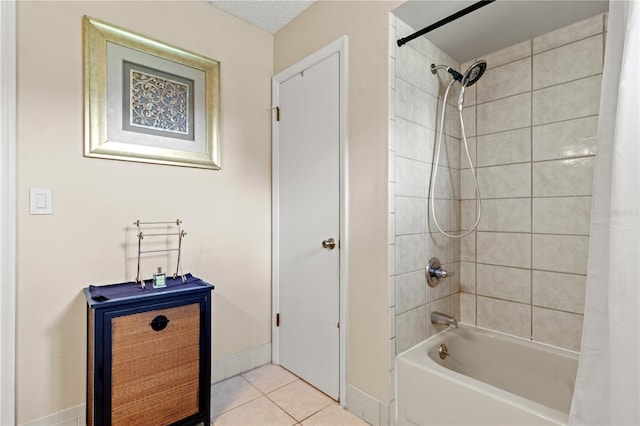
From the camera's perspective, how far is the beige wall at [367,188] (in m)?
1.67

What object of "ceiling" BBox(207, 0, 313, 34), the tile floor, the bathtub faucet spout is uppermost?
"ceiling" BBox(207, 0, 313, 34)

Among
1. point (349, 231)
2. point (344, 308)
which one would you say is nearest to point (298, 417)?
point (344, 308)

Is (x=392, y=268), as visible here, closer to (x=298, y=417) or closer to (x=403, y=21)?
(x=298, y=417)

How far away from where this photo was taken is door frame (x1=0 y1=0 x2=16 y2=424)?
56.1 inches

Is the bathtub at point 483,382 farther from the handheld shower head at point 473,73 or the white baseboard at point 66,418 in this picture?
the white baseboard at point 66,418

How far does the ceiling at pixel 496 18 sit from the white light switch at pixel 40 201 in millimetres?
1930

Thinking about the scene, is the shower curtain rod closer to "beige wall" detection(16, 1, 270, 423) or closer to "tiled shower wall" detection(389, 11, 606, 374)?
"tiled shower wall" detection(389, 11, 606, 374)

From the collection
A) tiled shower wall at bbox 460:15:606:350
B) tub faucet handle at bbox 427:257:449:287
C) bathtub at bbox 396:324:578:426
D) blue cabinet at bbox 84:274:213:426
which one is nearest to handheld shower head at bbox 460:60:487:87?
tiled shower wall at bbox 460:15:606:350

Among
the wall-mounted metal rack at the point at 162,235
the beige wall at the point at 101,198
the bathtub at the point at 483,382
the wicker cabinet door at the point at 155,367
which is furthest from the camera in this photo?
the wall-mounted metal rack at the point at 162,235

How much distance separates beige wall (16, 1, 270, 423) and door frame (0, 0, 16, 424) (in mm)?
31

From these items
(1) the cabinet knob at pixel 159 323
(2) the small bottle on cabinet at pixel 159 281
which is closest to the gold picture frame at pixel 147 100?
(2) the small bottle on cabinet at pixel 159 281

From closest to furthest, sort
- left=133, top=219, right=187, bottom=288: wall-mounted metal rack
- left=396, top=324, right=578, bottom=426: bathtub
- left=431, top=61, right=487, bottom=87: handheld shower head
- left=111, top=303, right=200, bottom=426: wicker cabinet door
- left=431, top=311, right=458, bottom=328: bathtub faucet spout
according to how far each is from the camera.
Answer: left=396, top=324, right=578, bottom=426: bathtub < left=111, top=303, right=200, bottom=426: wicker cabinet door < left=431, top=61, right=487, bottom=87: handheld shower head < left=133, top=219, right=187, bottom=288: wall-mounted metal rack < left=431, top=311, right=458, bottom=328: bathtub faucet spout

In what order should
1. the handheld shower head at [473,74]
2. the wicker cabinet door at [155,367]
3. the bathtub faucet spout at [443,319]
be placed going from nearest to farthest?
the wicker cabinet door at [155,367]
the handheld shower head at [473,74]
the bathtub faucet spout at [443,319]

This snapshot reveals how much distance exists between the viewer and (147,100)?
1.83 m
